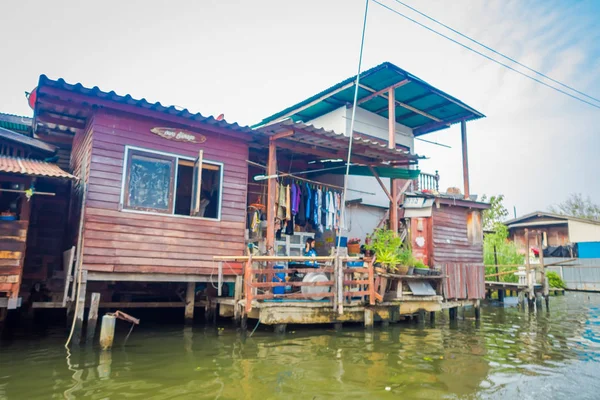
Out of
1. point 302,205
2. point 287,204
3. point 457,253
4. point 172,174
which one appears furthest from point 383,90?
point 172,174

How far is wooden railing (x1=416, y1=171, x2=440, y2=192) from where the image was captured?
53.5 ft

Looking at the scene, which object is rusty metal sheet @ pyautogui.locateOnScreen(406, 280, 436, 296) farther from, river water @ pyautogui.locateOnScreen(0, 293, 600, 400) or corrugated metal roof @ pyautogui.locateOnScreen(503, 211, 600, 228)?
corrugated metal roof @ pyautogui.locateOnScreen(503, 211, 600, 228)

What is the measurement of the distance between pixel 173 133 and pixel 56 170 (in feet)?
8.66

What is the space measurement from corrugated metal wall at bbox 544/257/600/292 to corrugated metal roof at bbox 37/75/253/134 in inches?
1047

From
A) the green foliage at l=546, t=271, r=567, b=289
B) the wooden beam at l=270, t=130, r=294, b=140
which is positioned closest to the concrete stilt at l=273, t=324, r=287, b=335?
the wooden beam at l=270, t=130, r=294, b=140

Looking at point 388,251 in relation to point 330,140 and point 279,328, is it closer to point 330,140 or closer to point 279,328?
point 330,140

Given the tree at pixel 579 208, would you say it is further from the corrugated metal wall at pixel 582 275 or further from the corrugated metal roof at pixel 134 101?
the corrugated metal roof at pixel 134 101

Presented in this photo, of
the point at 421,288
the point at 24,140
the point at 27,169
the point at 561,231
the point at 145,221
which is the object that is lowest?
the point at 421,288

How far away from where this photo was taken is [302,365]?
6797 mm

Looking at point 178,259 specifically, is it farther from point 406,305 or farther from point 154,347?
point 406,305

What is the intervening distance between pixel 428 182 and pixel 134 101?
1190 centimetres

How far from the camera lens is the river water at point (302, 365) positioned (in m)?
5.55

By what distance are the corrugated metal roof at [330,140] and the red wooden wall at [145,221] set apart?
153 centimetres

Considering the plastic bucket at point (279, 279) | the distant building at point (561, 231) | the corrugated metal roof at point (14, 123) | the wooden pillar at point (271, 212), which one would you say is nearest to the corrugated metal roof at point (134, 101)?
the wooden pillar at point (271, 212)
